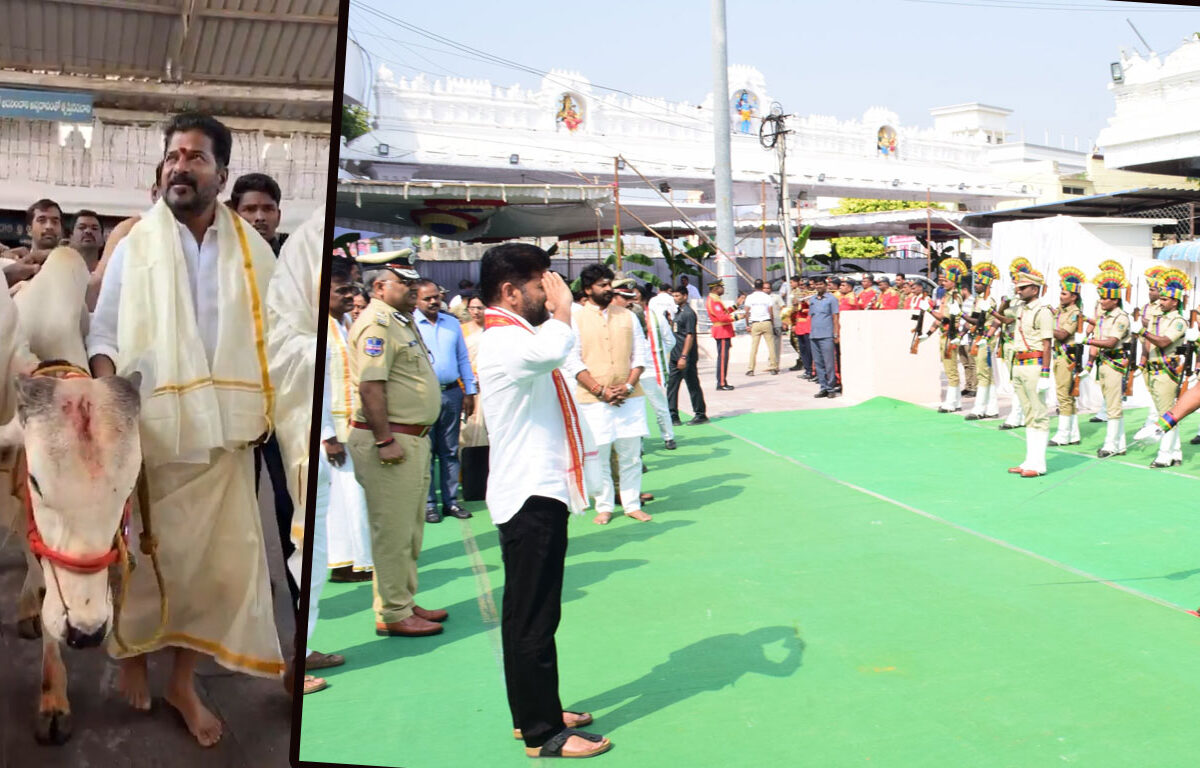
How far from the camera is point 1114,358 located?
318 inches

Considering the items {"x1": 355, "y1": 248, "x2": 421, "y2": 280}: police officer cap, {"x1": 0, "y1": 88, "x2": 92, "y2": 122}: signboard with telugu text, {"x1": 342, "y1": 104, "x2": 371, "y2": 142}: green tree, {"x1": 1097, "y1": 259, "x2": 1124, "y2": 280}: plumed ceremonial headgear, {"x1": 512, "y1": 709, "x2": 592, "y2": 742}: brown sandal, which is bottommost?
{"x1": 512, "y1": 709, "x2": 592, "y2": 742}: brown sandal

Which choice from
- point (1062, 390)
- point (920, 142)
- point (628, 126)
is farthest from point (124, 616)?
point (1062, 390)

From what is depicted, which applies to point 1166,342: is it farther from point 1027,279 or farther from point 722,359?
point 722,359

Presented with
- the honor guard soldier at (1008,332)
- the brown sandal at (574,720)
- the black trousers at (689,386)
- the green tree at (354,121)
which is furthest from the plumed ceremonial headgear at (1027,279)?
the brown sandal at (574,720)

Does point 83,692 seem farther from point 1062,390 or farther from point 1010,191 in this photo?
point 1062,390

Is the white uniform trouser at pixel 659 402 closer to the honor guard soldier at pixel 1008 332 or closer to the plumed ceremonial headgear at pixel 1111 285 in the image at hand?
the honor guard soldier at pixel 1008 332

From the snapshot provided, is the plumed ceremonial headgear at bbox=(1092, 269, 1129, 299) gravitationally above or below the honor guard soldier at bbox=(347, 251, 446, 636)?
above

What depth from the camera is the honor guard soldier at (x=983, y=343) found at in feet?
30.9

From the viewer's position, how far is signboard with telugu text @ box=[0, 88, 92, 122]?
4.29 metres

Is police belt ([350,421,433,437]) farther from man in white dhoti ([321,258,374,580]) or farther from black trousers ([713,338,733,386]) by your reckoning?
black trousers ([713,338,733,386])

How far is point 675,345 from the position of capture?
7867 millimetres

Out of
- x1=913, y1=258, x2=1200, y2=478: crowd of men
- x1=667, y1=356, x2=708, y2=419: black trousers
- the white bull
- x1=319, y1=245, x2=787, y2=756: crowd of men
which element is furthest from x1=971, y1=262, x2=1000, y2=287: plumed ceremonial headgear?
the white bull

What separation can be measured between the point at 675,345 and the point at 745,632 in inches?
161

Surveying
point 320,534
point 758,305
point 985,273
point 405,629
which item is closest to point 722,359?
point 758,305
